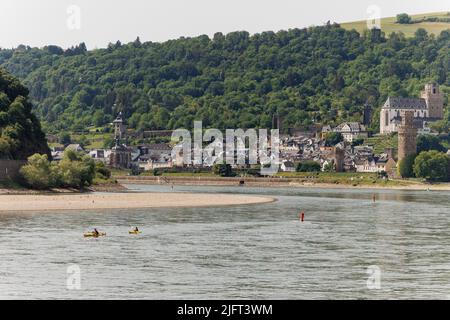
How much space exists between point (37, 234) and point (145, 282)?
2538cm

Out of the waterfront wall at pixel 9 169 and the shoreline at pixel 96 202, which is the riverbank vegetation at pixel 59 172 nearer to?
the waterfront wall at pixel 9 169

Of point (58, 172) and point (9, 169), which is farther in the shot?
point (58, 172)

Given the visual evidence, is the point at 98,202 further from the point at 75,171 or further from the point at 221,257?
the point at 221,257

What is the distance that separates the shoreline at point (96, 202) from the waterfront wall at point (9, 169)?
685cm

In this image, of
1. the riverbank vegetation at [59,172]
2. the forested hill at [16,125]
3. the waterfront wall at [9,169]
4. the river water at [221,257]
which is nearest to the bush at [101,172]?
the riverbank vegetation at [59,172]

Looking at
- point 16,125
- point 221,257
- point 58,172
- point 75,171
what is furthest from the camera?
point 75,171

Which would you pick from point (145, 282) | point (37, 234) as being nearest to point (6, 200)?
point (37, 234)

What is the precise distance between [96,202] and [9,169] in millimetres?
21075

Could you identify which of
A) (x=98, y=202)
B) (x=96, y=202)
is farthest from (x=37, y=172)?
(x=96, y=202)

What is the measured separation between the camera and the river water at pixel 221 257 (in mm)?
55375

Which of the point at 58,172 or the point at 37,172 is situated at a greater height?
the point at 37,172

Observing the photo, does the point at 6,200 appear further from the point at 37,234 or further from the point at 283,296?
the point at 283,296

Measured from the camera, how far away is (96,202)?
404 ft
